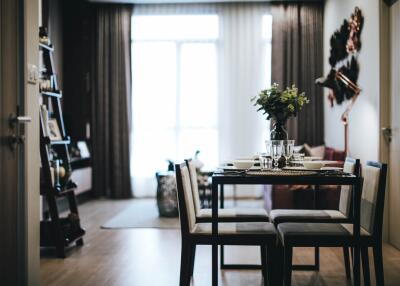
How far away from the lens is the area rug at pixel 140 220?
5.19 meters

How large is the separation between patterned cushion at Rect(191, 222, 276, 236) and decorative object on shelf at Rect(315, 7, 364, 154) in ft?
8.53

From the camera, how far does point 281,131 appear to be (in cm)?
322

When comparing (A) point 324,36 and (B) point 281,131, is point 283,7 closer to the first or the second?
(A) point 324,36

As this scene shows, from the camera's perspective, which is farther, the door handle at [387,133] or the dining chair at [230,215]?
the door handle at [387,133]

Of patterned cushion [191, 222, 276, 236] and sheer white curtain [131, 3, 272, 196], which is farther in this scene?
sheer white curtain [131, 3, 272, 196]

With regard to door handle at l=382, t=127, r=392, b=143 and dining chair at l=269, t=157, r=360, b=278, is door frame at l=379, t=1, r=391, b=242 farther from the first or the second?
dining chair at l=269, t=157, r=360, b=278

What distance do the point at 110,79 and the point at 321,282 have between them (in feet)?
16.8

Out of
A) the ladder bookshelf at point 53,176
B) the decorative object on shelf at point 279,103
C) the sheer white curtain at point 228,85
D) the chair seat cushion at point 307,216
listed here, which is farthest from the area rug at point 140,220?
the decorative object on shelf at point 279,103

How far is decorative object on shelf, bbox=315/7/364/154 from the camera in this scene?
505 centimetres

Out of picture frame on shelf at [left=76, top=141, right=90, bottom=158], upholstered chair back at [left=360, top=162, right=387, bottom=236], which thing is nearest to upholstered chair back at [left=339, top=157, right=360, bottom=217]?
upholstered chair back at [left=360, top=162, right=387, bottom=236]

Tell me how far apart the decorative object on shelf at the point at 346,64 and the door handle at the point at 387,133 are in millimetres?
736

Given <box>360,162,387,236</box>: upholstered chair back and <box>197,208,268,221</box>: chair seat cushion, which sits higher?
<box>360,162,387,236</box>: upholstered chair back

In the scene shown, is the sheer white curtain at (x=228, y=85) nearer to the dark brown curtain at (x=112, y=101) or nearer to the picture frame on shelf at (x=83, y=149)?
the dark brown curtain at (x=112, y=101)

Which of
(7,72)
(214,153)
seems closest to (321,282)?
(7,72)
